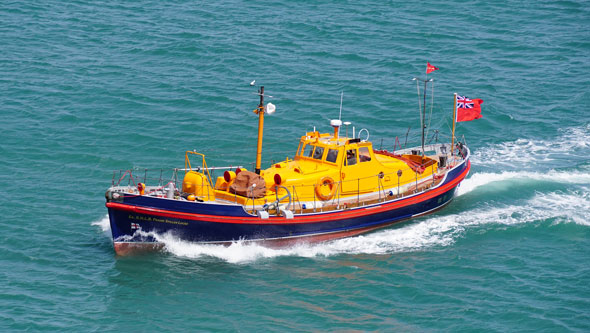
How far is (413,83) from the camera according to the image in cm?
4806

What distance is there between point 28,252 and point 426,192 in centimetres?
1672

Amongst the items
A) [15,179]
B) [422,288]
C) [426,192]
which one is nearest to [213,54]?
[15,179]

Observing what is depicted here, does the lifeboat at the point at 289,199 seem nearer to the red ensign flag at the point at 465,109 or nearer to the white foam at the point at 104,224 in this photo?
the white foam at the point at 104,224

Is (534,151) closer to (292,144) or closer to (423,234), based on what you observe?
(423,234)

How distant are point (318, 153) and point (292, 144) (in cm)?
767

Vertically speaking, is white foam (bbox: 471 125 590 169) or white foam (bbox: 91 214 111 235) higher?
white foam (bbox: 471 125 590 169)

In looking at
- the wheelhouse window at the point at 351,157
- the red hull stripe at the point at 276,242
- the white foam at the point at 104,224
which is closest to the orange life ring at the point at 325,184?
the wheelhouse window at the point at 351,157

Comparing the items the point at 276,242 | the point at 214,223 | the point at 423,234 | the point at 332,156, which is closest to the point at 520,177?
the point at 423,234

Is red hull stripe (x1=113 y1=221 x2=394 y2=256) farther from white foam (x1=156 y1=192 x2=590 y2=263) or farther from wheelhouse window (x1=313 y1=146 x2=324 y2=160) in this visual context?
wheelhouse window (x1=313 y1=146 x2=324 y2=160)

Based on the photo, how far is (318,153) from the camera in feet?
106

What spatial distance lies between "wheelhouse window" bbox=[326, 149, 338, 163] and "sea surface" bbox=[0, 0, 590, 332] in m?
3.56

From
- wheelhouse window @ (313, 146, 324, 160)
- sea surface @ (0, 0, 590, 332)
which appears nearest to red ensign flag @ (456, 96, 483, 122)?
sea surface @ (0, 0, 590, 332)

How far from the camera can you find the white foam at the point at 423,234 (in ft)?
95.7

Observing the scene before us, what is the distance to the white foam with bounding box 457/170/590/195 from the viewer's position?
1460 inches
